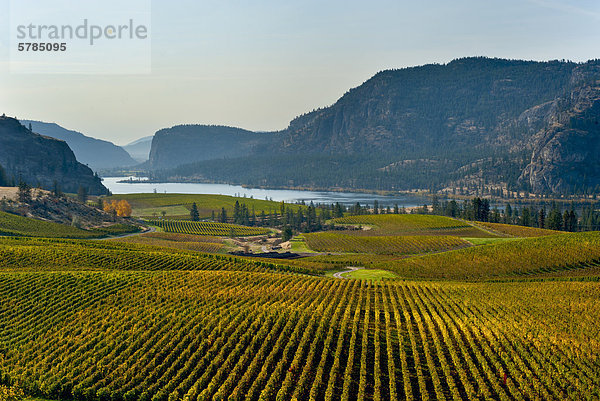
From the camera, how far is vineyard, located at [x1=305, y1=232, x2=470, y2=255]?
4127 inches

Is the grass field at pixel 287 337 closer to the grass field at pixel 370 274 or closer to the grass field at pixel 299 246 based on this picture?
the grass field at pixel 370 274

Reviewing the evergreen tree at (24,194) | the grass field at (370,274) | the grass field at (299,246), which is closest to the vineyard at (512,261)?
the grass field at (370,274)

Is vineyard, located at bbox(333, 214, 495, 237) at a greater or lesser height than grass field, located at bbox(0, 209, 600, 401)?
greater

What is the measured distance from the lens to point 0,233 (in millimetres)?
102188

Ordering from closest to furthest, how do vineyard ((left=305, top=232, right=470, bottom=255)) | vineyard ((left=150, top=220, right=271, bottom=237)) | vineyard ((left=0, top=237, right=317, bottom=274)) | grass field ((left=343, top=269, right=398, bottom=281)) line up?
vineyard ((left=0, top=237, right=317, bottom=274)), grass field ((left=343, top=269, right=398, bottom=281)), vineyard ((left=305, top=232, right=470, bottom=255)), vineyard ((left=150, top=220, right=271, bottom=237))

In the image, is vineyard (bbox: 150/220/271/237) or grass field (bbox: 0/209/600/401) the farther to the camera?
vineyard (bbox: 150/220/271/237)

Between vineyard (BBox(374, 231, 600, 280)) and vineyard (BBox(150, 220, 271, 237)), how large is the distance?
72.5m

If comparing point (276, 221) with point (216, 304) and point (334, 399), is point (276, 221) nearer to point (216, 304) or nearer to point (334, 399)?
point (216, 304)

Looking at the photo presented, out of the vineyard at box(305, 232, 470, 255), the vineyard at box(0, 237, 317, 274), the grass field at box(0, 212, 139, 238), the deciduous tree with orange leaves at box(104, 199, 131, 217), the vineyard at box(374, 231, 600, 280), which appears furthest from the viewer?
the deciduous tree with orange leaves at box(104, 199, 131, 217)

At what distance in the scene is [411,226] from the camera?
468 feet

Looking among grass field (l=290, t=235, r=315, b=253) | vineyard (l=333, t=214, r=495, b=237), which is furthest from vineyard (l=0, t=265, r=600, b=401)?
vineyard (l=333, t=214, r=495, b=237)

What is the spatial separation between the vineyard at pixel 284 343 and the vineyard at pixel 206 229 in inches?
3790

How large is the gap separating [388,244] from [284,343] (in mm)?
77047

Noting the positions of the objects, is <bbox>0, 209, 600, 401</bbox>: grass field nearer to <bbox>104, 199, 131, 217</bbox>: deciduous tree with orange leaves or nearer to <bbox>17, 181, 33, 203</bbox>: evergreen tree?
<bbox>17, 181, 33, 203</bbox>: evergreen tree
